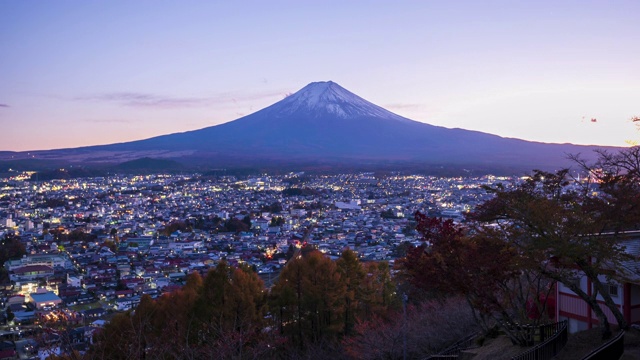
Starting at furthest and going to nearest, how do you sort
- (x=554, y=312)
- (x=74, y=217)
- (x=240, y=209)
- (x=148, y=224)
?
(x=240, y=209), (x=74, y=217), (x=148, y=224), (x=554, y=312)

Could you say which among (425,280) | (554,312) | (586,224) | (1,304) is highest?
(586,224)

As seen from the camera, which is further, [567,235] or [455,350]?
[455,350]

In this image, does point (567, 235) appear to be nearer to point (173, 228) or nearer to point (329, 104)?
point (173, 228)

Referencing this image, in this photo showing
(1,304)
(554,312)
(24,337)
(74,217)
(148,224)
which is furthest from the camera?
(74,217)

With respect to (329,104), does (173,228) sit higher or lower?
lower

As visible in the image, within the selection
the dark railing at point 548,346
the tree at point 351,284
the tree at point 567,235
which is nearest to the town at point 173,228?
the tree at point 351,284

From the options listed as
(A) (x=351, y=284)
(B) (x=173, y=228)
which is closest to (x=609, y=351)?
(A) (x=351, y=284)

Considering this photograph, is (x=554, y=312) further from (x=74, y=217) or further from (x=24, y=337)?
(x=74, y=217)

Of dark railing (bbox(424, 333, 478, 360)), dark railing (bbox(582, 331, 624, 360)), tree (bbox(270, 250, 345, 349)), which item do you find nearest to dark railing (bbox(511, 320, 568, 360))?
dark railing (bbox(582, 331, 624, 360))

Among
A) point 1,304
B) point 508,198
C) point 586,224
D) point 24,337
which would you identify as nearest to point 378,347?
point 508,198
